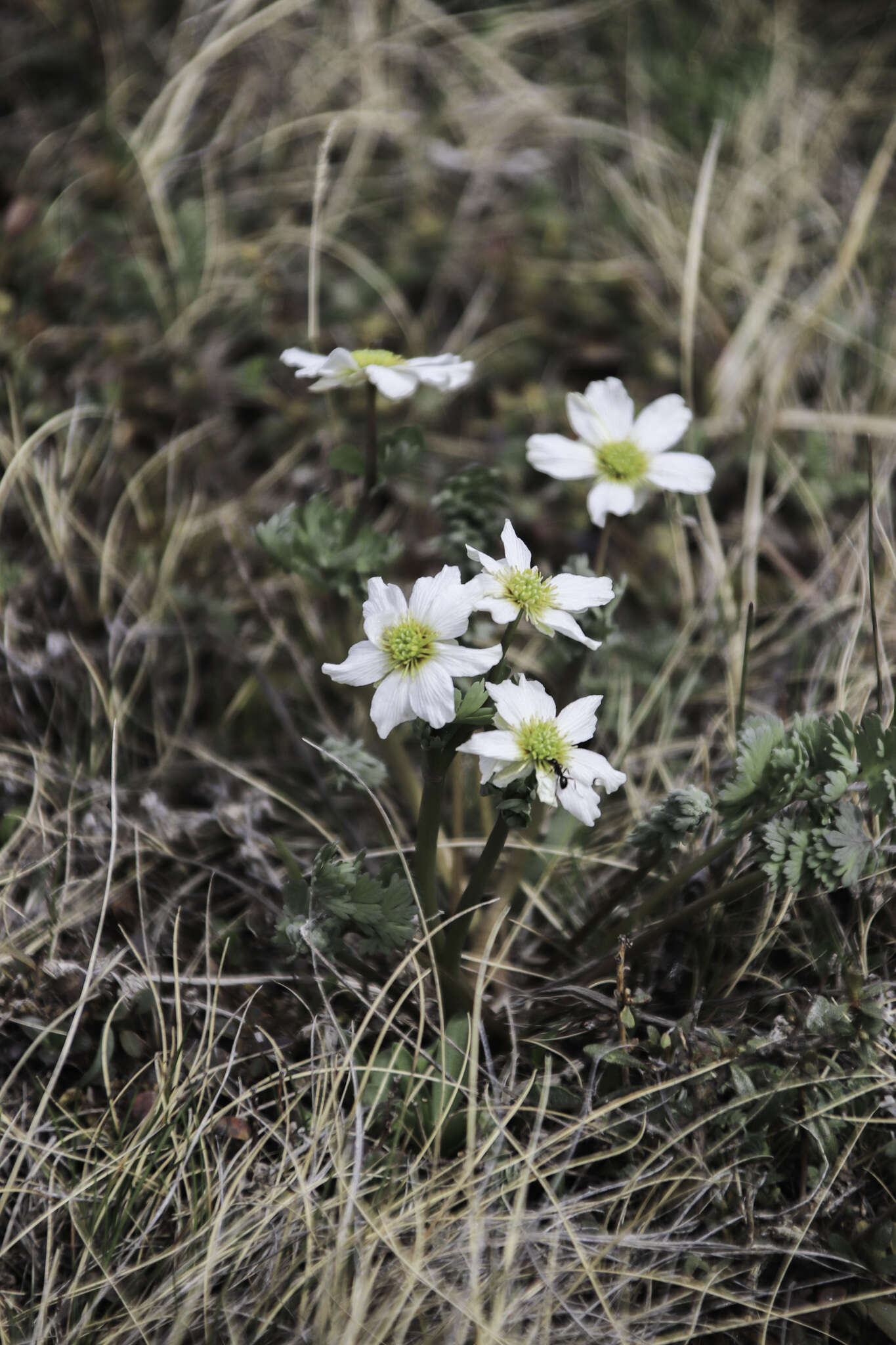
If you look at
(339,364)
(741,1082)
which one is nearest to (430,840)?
(741,1082)

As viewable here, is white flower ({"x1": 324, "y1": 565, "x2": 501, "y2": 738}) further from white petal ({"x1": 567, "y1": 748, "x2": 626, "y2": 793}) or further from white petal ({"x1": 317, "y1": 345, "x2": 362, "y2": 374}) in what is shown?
white petal ({"x1": 317, "y1": 345, "x2": 362, "y2": 374})

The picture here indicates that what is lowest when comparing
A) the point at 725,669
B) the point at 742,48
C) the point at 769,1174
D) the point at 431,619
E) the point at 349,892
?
the point at 769,1174

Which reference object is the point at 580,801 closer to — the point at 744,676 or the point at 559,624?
the point at 559,624

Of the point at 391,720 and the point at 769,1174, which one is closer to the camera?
the point at 391,720

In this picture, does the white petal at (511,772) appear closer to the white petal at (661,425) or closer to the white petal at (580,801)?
the white petal at (580,801)

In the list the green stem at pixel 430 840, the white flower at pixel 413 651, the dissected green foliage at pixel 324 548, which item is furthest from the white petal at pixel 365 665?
the dissected green foliage at pixel 324 548

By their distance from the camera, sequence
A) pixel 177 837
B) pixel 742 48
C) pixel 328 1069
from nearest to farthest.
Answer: pixel 328 1069
pixel 177 837
pixel 742 48

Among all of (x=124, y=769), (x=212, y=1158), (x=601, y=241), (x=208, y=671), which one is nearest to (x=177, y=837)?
(x=124, y=769)

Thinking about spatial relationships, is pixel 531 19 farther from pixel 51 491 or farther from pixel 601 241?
pixel 51 491

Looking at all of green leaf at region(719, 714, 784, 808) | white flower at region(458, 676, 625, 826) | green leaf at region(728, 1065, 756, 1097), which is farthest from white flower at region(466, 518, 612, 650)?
green leaf at region(728, 1065, 756, 1097)
